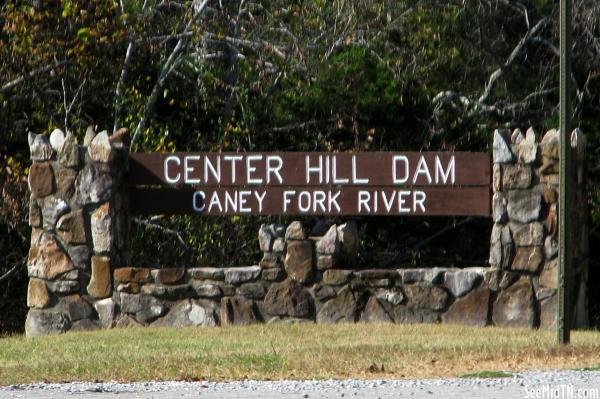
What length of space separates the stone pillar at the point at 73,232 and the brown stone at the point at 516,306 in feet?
13.6

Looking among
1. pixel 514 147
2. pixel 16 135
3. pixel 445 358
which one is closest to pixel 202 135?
pixel 16 135

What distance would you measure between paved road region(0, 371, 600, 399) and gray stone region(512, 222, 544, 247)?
12.6 feet

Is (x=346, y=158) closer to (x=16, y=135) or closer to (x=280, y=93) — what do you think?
(x=280, y=93)

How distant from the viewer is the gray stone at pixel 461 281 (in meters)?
13.6

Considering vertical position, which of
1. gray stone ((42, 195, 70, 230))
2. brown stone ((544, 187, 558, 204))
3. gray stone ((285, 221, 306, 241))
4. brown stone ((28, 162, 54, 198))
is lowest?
gray stone ((285, 221, 306, 241))

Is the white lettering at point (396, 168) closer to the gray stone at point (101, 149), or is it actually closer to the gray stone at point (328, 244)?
the gray stone at point (328, 244)

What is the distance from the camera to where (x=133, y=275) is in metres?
14.0

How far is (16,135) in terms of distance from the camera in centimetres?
1858

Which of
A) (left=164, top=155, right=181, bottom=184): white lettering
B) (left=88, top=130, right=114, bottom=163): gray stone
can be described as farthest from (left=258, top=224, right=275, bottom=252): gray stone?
(left=88, top=130, right=114, bottom=163): gray stone

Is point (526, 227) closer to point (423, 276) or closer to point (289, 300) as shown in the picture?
point (423, 276)

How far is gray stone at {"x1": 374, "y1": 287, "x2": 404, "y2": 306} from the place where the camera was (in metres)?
13.8

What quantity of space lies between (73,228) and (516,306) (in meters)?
4.80

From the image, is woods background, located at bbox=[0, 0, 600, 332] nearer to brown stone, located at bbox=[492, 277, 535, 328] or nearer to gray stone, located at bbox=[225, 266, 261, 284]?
gray stone, located at bbox=[225, 266, 261, 284]

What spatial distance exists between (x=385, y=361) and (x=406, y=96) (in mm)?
8150
